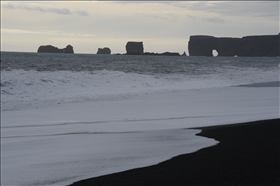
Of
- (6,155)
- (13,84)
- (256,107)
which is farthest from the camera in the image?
(13,84)

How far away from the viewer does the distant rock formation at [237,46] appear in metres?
124

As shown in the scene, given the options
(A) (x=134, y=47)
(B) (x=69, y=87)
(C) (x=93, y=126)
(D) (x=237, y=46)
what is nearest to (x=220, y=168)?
(C) (x=93, y=126)

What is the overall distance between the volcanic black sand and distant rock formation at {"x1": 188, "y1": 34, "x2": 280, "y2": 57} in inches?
4539

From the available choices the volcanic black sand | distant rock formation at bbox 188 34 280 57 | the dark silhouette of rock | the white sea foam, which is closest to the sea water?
the white sea foam

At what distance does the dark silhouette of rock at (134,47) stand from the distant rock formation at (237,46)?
89.2ft

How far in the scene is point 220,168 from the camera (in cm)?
533

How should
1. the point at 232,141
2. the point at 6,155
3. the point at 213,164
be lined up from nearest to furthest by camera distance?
the point at 213,164 < the point at 6,155 < the point at 232,141

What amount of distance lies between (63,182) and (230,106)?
771cm

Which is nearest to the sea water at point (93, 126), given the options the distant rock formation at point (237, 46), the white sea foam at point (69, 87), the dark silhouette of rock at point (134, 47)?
the white sea foam at point (69, 87)

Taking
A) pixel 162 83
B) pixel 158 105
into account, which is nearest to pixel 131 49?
pixel 162 83

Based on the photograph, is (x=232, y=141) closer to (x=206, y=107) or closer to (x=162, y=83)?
(x=206, y=107)

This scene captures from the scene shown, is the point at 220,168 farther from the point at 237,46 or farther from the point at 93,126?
the point at 237,46

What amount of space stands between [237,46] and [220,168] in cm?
13194

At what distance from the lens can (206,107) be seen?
11.9m
